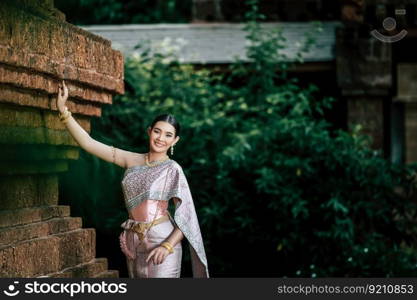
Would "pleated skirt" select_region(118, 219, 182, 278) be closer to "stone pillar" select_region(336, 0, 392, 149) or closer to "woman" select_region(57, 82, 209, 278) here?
"woman" select_region(57, 82, 209, 278)

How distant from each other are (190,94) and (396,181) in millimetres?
2382

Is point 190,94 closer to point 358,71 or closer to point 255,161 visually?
point 255,161

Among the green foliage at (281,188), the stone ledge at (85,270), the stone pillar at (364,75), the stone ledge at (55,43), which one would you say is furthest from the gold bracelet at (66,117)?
the stone pillar at (364,75)

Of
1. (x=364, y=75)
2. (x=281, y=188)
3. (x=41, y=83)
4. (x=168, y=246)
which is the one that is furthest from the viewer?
(x=364, y=75)

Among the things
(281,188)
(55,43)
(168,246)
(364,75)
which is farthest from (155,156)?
(364,75)

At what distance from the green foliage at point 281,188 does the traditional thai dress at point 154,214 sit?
424cm

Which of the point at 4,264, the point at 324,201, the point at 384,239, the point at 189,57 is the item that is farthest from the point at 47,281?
the point at 189,57

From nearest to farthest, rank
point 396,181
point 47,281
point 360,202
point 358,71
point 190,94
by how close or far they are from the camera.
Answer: point 47,281 < point 360,202 < point 396,181 < point 190,94 < point 358,71

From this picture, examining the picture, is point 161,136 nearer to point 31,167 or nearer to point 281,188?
point 31,167

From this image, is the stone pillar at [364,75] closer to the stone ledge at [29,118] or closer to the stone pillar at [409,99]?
the stone pillar at [409,99]

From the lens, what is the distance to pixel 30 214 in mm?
3178

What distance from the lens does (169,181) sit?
10.8 ft

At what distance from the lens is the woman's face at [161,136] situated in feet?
10.8

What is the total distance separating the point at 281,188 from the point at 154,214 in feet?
15.1
